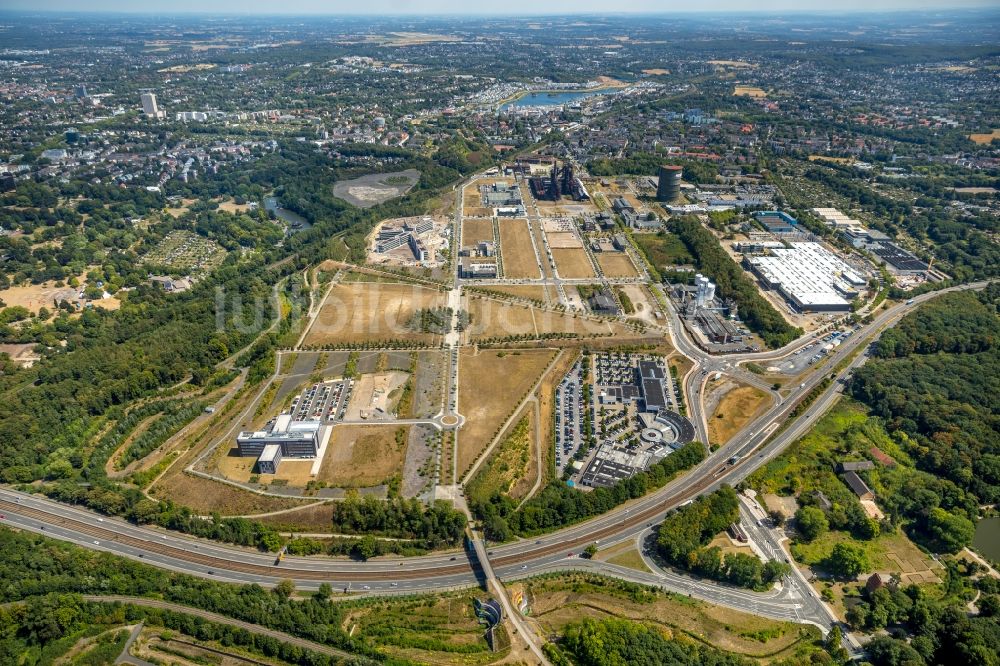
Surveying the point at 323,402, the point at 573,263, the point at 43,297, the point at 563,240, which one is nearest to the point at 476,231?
the point at 563,240

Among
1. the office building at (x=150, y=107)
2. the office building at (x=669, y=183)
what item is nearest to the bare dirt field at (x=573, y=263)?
the office building at (x=669, y=183)

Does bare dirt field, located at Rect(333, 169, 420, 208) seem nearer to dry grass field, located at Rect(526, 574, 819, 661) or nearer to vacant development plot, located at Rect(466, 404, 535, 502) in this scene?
vacant development plot, located at Rect(466, 404, 535, 502)

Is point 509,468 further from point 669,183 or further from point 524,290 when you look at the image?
point 669,183

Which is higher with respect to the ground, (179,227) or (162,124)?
(162,124)

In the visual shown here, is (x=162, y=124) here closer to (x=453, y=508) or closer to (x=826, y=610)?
(x=453, y=508)

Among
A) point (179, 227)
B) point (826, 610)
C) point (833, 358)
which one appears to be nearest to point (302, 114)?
point (179, 227)

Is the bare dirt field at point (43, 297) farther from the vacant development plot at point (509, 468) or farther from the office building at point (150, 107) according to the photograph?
the office building at point (150, 107)
